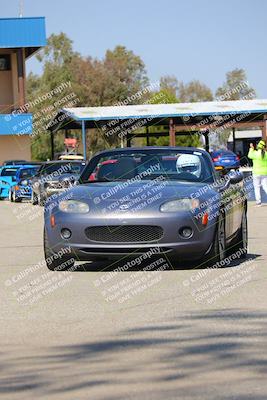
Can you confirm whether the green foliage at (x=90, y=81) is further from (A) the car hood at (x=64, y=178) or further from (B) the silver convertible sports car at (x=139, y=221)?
(B) the silver convertible sports car at (x=139, y=221)

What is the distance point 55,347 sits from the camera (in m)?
6.46

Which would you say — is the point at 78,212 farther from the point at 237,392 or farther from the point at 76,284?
the point at 237,392

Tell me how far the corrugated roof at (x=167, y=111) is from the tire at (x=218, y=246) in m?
32.3

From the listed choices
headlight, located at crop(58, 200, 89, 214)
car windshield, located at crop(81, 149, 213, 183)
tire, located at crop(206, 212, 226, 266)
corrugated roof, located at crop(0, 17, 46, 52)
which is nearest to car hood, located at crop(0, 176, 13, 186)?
corrugated roof, located at crop(0, 17, 46, 52)

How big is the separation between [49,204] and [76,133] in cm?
7675

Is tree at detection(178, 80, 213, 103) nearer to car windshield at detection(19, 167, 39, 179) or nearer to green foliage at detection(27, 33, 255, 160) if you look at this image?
green foliage at detection(27, 33, 255, 160)

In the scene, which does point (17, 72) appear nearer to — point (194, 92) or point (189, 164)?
point (189, 164)

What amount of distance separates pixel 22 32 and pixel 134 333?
4403cm

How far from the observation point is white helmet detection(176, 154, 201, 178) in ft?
37.3

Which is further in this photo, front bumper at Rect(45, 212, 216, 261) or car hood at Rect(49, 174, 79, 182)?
car hood at Rect(49, 174, 79, 182)

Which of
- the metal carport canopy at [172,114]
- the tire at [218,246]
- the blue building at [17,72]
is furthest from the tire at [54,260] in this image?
the blue building at [17,72]

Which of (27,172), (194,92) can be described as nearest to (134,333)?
(27,172)

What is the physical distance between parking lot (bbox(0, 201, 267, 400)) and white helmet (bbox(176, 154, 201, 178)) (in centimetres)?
131

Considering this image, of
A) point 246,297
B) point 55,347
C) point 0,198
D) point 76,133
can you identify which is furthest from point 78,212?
point 76,133
